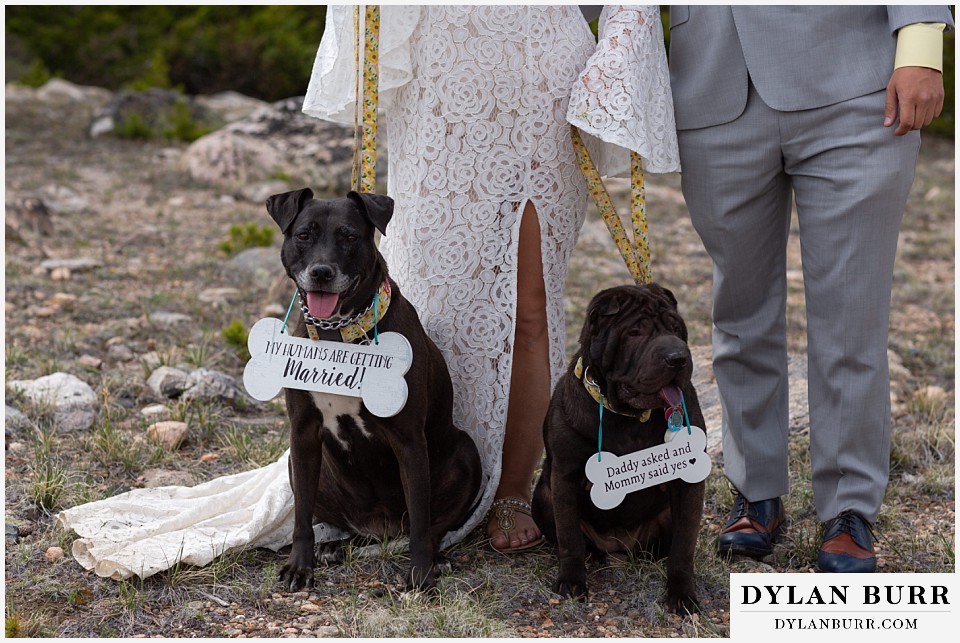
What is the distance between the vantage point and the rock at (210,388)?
4.77 meters

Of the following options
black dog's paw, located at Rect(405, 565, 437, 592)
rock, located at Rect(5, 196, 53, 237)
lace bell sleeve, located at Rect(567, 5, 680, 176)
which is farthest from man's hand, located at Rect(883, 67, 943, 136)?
rock, located at Rect(5, 196, 53, 237)

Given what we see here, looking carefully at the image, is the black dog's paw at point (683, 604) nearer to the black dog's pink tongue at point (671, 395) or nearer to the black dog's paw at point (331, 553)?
the black dog's pink tongue at point (671, 395)

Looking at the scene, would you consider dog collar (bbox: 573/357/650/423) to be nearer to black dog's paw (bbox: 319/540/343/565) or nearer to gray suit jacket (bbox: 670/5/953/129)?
gray suit jacket (bbox: 670/5/953/129)

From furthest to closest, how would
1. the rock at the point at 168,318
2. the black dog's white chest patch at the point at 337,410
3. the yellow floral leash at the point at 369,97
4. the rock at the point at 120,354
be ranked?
the rock at the point at 168,318
the rock at the point at 120,354
the yellow floral leash at the point at 369,97
the black dog's white chest patch at the point at 337,410

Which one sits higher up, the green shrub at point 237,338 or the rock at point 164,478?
the green shrub at point 237,338

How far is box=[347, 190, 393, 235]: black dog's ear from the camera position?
9.77ft

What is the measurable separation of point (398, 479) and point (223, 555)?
636 mm

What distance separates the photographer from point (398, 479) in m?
3.30

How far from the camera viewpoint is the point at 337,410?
3.07 meters

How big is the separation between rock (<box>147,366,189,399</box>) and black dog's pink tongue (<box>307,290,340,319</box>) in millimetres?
2207

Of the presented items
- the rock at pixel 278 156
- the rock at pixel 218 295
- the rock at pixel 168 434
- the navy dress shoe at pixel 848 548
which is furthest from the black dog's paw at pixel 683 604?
the rock at pixel 278 156

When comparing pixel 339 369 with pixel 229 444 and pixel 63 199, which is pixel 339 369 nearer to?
pixel 229 444

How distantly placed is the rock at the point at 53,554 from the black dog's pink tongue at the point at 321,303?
128 centimetres

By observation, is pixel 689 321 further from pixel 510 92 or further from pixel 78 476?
pixel 78 476
